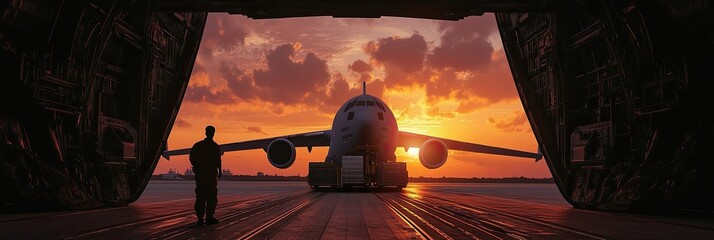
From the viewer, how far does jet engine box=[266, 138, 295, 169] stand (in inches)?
1243

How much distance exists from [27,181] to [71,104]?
2462 mm

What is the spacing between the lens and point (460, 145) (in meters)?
40.8

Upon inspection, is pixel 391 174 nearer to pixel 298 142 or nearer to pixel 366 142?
pixel 366 142

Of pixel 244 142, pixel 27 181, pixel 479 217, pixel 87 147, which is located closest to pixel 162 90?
pixel 87 147

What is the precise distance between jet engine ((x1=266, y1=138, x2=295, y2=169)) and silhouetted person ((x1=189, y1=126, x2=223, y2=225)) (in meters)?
20.7

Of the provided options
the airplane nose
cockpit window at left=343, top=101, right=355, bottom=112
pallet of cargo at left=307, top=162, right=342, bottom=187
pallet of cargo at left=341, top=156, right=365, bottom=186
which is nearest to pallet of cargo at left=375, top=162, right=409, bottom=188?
pallet of cargo at left=341, top=156, right=365, bottom=186

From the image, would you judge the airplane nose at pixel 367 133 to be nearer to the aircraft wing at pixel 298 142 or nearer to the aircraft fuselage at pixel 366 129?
the aircraft fuselage at pixel 366 129

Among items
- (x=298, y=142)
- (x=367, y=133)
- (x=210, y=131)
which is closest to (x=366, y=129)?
(x=367, y=133)

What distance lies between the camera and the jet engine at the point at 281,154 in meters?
31.6

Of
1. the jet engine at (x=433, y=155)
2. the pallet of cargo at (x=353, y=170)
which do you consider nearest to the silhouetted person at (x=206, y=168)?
the pallet of cargo at (x=353, y=170)

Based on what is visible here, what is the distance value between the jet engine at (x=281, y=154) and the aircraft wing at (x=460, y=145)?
797cm

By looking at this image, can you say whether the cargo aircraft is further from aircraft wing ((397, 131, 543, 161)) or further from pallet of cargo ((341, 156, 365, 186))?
aircraft wing ((397, 131, 543, 161))

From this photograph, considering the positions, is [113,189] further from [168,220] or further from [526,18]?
[526,18]

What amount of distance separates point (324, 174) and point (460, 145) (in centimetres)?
1411
